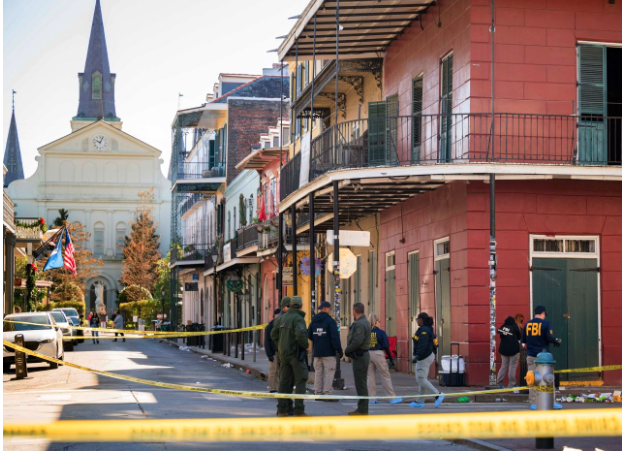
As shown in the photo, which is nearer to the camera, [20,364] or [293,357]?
[293,357]

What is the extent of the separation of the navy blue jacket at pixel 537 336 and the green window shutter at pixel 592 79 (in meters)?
5.35

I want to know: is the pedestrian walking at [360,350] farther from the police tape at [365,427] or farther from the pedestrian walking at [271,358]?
the police tape at [365,427]

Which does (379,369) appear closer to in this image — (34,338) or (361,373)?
(361,373)

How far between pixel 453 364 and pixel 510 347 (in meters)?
1.15

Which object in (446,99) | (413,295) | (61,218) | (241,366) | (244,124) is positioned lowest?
(241,366)

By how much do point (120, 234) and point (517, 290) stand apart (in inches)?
3176

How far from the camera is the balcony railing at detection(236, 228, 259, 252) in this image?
38062 millimetres

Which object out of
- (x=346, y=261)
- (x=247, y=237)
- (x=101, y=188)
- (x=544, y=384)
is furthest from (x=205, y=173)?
(x=101, y=188)

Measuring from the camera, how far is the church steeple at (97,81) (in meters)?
108

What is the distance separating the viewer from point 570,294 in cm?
1861

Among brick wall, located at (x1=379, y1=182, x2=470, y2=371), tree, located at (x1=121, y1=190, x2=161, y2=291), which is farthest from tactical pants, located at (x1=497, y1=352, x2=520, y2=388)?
tree, located at (x1=121, y1=190, x2=161, y2=291)

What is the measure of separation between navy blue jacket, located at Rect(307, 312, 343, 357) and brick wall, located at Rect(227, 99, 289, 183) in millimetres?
33961

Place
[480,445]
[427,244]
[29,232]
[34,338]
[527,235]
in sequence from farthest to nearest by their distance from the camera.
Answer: [29,232] < [34,338] < [427,244] < [527,235] < [480,445]

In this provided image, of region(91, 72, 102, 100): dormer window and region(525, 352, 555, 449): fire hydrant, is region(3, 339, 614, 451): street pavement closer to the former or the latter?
region(525, 352, 555, 449): fire hydrant
